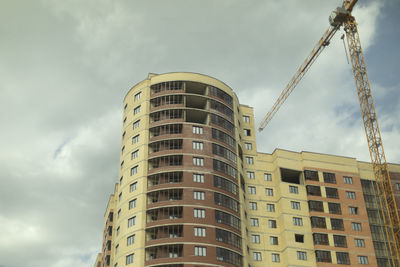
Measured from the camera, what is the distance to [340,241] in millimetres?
99562

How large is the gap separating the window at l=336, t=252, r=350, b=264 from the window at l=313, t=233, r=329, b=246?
3160mm

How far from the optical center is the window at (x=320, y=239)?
9856 cm

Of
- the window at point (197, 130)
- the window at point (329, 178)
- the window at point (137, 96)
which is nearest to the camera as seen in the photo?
the window at point (197, 130)

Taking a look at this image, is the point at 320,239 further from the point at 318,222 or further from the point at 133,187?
the point at 133,187

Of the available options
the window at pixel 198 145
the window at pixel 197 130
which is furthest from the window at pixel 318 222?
the window at pixel 197 130

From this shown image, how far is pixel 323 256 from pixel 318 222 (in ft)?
23.9

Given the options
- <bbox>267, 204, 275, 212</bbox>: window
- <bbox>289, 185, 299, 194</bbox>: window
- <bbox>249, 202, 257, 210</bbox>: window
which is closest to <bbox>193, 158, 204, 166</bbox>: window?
<bbox>249, 202, 257, 210</bbox>: window

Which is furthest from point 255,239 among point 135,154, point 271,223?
point 135,154

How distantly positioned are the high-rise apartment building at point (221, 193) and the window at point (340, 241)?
0.73 feet

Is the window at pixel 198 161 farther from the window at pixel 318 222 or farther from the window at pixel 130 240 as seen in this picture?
the window at pixel 318 222

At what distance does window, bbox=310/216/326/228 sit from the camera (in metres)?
100

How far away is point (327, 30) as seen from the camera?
12338cm

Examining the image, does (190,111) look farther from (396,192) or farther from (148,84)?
(396,192)

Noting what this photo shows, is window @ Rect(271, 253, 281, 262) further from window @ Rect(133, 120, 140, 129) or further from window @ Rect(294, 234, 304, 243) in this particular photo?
window @ Rect(133, 120, 140, 129)
